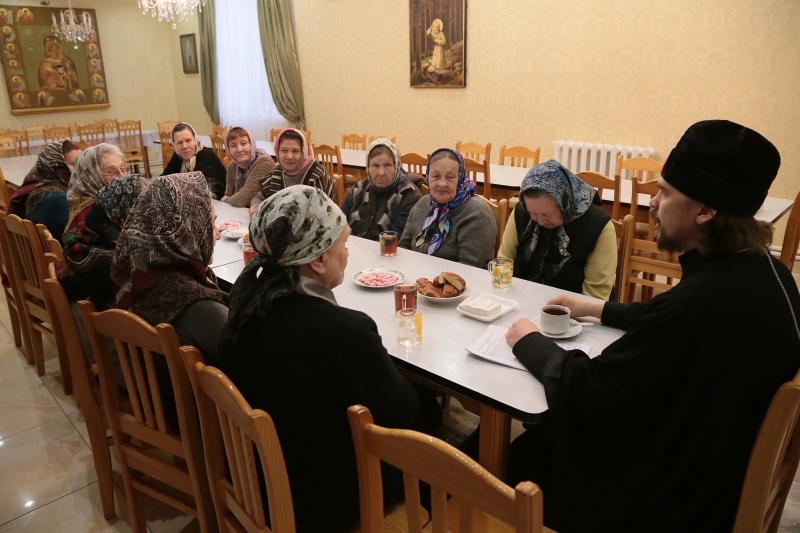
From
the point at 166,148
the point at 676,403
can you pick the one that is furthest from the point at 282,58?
the point at 676,403

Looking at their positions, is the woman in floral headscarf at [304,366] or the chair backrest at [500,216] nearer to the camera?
the woman in floral headscarf at [304,366]

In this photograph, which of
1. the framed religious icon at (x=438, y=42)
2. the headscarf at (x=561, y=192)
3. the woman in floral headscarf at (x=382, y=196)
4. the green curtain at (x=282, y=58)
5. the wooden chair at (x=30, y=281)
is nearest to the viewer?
the headscarf at (x=561, y=192)

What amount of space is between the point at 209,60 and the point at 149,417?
318 inches

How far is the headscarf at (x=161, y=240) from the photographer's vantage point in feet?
5.58

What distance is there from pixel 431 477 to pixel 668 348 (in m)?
0.63

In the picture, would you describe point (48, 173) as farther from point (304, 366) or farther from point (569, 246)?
point (569, 246)

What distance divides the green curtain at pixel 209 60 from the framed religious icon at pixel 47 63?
161 centimetres

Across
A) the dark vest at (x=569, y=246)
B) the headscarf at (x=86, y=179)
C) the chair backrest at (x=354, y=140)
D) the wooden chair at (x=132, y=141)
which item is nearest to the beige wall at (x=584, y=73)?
the chair backrest at (x=354, y=140)

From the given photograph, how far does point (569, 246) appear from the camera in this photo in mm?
2221

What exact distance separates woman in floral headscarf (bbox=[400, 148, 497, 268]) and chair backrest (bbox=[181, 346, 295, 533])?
147cm

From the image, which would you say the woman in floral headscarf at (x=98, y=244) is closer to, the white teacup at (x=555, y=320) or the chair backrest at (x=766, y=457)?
the white teacup at (x=555, y=320)

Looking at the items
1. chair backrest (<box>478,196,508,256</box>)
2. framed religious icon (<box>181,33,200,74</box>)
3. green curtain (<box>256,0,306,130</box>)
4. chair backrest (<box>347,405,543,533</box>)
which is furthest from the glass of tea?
framed religious icon (<box>181,33,200,74</box>)

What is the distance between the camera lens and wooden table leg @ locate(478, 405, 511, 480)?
142 cm

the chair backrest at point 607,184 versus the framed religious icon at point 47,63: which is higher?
the framed religious icon at point 47,63
